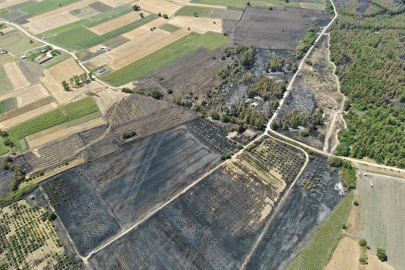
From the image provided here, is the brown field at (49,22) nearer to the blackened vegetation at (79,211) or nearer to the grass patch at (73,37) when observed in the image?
the grass patch at (73,37)

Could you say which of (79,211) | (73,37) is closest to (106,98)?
(79,211)

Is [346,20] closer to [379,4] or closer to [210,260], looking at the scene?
[379,4]

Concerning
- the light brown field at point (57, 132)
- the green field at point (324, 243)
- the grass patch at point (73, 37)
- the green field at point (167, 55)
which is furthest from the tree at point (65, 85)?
the green field at point (324, 243)

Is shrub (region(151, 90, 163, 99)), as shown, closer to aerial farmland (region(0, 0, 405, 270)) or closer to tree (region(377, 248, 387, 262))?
aerial farmland (region(0, 0, 405, 270))

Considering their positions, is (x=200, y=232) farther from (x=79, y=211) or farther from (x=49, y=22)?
(x=49, y=22)

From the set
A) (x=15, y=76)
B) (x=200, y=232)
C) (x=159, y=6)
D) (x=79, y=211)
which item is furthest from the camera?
(x=159, y=6)

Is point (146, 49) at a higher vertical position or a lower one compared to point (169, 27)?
lower

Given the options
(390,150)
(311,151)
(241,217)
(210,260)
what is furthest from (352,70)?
(210,260)
